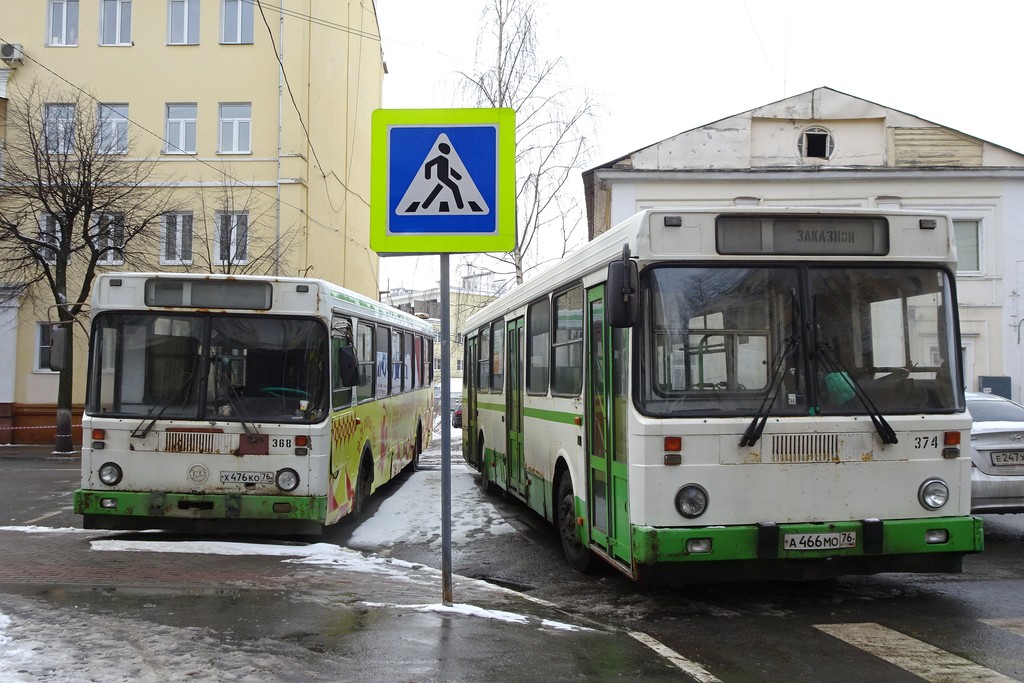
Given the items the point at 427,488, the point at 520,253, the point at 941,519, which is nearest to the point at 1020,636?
the point at 941,519

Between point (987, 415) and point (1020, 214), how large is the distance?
1889 centimetres

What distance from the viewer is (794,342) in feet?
20.3

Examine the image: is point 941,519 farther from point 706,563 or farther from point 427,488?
point 427,488

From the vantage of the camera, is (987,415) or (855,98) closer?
(987,415)

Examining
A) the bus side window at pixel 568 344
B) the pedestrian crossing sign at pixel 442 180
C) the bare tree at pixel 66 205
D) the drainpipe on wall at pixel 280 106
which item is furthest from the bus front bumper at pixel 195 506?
the drainpipe on wall at pixel 280 106

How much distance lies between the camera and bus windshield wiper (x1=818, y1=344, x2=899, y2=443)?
20.3ft

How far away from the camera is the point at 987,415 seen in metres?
10.2

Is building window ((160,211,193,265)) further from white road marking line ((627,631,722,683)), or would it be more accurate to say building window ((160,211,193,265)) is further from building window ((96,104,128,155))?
white road marking line ((627,631,722,683))

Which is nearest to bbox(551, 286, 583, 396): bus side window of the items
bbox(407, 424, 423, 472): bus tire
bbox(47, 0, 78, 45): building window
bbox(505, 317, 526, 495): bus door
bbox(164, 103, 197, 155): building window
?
bbox(505, 317, 526, 495): bus door

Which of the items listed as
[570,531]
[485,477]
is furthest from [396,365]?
[570,531]

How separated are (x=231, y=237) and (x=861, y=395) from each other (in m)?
22.7

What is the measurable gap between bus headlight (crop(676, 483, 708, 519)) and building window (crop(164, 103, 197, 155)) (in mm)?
25093

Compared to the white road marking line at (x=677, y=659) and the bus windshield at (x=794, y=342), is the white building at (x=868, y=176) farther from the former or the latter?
the white road marking line at (x=677, y=659)

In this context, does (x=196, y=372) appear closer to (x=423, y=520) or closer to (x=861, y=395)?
(x=423, y=520)
